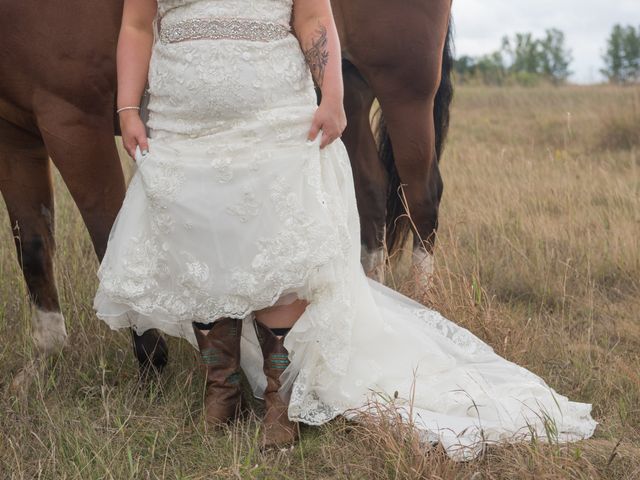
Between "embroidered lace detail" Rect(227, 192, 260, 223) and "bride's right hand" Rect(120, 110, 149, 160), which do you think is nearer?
"embroidered lace detail" Rect(227, 192, 260, 223)

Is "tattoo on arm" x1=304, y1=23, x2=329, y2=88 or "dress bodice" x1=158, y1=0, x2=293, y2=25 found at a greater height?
"dress bodice" x1=158, y1=0, x2=293, y2=25

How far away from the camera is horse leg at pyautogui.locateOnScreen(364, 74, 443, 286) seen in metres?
3.83

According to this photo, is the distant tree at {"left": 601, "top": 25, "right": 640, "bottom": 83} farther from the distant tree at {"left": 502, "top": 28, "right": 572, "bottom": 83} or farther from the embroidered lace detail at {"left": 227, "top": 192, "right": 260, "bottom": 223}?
the embroidered lace detail at {"left": 227, "top": 192, "right": 260, "bottom": 223}

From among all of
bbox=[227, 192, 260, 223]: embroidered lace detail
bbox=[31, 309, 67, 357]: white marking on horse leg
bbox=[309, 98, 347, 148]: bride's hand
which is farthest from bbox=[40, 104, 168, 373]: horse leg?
bbox=[309, 98, 347, 148]: bride's hand

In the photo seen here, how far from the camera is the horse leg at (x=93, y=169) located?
2963mm

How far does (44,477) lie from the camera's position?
95.3 inches

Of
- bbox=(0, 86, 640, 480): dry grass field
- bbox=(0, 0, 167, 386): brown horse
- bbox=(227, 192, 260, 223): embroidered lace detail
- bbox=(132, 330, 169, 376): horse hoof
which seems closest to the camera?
bbox=(0, 86, 640, 480): dry grass field

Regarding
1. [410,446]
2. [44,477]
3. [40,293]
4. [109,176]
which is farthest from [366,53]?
[44,477]

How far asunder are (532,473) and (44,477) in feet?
4.42

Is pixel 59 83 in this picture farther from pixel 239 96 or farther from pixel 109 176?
pixel 239 96

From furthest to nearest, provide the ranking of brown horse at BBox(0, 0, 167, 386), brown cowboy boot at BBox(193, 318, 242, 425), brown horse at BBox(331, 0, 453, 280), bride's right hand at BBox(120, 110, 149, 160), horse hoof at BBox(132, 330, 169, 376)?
1. brown horse at BBox(331, 0, 453, 280)
2. horse hoof at BBox(132, 330, 169, 376)
3. brown horse at BBox(0, 0, 167, 386)
4. brown cowboy boot at BBox(193, 318, 242, 425)
5. bride's right hand at BBox(120, 110, 149, 160)

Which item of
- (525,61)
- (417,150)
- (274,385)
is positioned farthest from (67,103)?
(525,61)

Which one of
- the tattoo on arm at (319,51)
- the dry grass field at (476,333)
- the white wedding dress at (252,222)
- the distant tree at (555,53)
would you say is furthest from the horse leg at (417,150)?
the distant tree at (555,53)

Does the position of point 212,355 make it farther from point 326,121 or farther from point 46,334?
point 46,334
